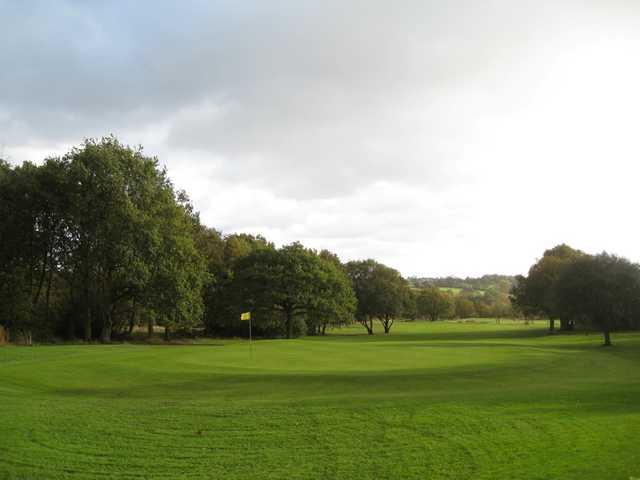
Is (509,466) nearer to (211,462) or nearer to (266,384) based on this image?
(211,462)

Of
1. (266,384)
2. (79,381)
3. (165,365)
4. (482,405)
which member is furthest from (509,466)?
(165,365)

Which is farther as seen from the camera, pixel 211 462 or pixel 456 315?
pixel 456 315

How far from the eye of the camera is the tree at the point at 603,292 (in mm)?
51156

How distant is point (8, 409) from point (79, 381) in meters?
8.10

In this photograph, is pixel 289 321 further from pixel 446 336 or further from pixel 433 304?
pixel 433 304

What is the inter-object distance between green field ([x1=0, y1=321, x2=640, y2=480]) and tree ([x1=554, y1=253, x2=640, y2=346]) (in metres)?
32.9

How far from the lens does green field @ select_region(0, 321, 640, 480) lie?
32.7ft

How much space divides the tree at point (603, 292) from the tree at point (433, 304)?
9432 cm

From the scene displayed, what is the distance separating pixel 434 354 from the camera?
37250mm

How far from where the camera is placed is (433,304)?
15400 centimetres

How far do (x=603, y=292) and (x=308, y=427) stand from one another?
47.3m

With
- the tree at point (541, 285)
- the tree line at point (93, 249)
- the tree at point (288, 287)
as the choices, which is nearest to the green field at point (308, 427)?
the tree line at point (93, 249)

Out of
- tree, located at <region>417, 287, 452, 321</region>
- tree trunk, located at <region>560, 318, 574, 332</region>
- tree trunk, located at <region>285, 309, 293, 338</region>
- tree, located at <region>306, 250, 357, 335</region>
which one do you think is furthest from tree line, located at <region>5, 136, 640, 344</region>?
tree, located at <region>417, 287, 452, 321</region>

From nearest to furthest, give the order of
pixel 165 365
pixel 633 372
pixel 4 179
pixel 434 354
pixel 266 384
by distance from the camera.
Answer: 1. pixel 266 384
2. pixel 165 365
3. pixel 633 372
4. pixel 434 354
5. pixel 4 179
